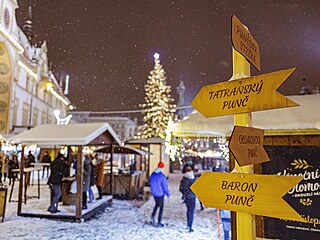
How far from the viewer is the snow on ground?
7656 millimetres

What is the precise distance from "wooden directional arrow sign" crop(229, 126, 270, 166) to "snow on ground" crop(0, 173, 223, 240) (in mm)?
5783

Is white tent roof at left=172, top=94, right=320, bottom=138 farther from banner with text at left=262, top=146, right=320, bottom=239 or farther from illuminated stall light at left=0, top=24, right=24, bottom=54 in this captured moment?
illuminated stall light at left=0, top=24, right=24, bottom=54

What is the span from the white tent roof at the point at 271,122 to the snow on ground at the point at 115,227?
4076 millimetres

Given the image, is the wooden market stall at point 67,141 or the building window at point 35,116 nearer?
the wooden market stall at point 67,141

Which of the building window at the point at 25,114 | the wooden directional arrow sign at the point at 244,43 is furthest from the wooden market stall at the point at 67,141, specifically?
the building window at the point at 25,114

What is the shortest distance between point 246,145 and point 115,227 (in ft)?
23.6

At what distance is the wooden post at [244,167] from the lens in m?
2.49

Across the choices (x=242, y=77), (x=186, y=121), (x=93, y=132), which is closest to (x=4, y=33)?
(x=93, y=132)

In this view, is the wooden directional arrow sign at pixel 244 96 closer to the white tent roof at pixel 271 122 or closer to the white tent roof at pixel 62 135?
the white tent roof at pixel 271 122

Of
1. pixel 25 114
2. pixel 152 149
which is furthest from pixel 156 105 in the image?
pixel 25 114

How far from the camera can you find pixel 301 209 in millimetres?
4266

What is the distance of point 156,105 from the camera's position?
28297 mm

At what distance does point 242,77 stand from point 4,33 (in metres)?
28.8

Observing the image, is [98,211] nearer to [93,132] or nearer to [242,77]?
[93,132]
